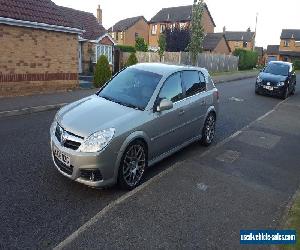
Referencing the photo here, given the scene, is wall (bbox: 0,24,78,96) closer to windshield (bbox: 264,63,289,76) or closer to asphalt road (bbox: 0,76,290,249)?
asphalt road (bbox: 0,76,290,249)

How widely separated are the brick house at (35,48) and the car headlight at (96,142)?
9.07m

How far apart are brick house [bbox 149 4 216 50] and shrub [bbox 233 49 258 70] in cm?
1343

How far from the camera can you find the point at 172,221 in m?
4.16

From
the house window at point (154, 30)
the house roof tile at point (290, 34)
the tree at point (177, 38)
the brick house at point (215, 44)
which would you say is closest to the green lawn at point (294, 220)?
the tree at point (177, 38)

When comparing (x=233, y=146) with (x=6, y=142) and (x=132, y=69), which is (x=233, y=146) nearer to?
(x=132, y=69)

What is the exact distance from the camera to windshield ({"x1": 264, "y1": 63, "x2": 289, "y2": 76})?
1772 cm

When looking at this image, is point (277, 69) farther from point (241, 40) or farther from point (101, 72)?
point (241, 40)

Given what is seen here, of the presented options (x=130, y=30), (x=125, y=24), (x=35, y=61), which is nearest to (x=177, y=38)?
(x=130, y=30)

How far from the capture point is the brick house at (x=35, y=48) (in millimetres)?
11969

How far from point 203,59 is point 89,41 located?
11.6m

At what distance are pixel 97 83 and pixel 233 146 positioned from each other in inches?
412

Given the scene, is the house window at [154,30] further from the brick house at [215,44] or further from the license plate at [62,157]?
the license plate at [62,157]

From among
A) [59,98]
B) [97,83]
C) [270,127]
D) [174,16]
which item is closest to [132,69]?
[270,127]

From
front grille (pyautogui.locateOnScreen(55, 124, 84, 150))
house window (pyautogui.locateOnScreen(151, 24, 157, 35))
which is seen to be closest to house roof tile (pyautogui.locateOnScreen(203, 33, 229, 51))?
house window (pyautogui.locateOnScreen(151, 24, 157, 35))
